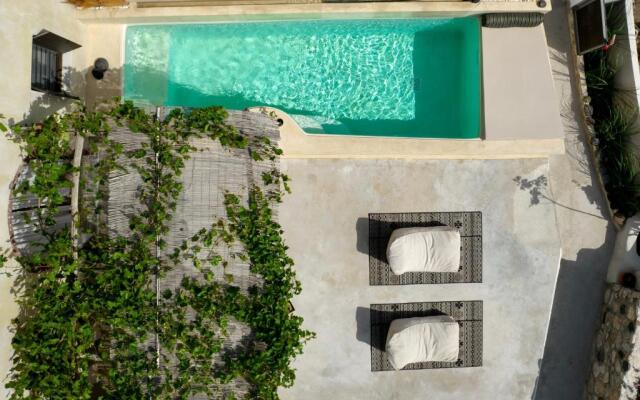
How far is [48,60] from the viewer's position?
7348mm

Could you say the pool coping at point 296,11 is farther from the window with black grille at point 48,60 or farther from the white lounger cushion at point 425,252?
the white lounger cushion at point 425,252

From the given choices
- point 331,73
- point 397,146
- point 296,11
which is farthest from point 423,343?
point 296,11

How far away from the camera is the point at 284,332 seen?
22.0 ft

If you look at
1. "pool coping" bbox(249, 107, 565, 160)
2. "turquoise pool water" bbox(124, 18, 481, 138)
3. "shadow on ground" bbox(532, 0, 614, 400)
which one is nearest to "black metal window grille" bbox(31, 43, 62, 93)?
"turquoise pool water" bbox(124, 18, 481, 138)

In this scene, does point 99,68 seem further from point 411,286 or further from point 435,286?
point 435,286

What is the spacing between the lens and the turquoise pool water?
8562 millimetres

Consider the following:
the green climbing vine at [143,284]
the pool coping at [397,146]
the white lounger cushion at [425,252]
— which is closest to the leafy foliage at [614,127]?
the pool coping at [397,146]

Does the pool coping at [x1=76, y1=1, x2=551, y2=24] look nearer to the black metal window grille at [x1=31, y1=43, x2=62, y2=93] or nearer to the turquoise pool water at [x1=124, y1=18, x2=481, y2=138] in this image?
the turquoise pool water at [x1=124, y1=18, x2=481, y2=138]

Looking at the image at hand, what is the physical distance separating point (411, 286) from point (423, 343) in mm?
1090

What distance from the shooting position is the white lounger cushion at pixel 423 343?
7.59 m

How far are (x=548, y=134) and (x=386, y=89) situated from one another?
2.98 metres

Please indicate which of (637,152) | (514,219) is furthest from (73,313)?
(637,152)

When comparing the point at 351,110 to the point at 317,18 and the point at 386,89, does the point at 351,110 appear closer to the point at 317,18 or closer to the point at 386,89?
the point at 386,89

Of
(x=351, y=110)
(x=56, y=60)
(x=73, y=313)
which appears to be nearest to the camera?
(x=73, y=313)
